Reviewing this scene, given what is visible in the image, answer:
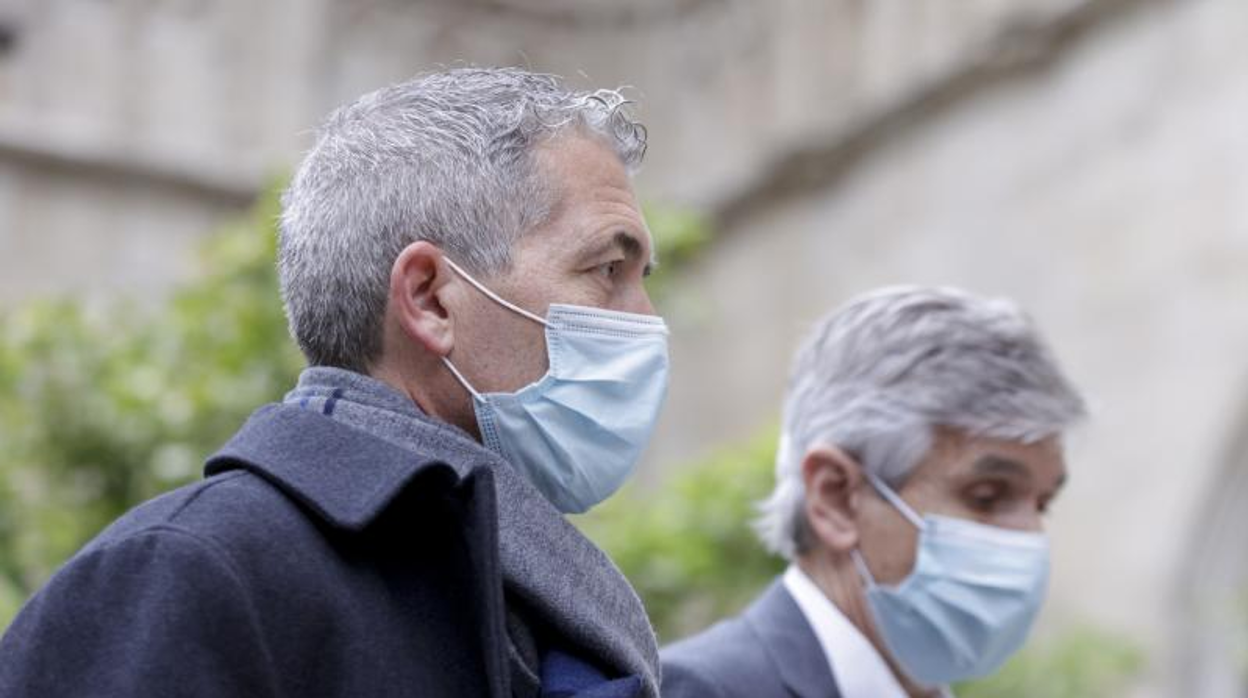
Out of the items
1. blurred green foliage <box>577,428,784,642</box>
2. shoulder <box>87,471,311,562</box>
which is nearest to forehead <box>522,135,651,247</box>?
shoulder <box>87,471,311,562</box>

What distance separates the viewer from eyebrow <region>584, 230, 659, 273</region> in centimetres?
259

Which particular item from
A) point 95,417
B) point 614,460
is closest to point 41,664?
point 614,460

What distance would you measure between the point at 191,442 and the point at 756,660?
4853 millimetres

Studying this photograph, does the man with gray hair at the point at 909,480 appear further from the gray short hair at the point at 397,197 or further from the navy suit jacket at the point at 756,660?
the gray short hair at the point at 397,197

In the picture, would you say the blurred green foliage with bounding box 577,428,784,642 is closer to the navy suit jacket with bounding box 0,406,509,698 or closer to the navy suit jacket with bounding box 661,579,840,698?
the navy suit jacket with bounding box 661,579,840,698

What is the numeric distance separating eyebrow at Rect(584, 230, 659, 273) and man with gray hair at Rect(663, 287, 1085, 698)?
1068mm

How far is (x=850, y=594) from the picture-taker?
11.9 feet

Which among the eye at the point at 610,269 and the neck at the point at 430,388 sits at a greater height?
the eye at the point at 610,269

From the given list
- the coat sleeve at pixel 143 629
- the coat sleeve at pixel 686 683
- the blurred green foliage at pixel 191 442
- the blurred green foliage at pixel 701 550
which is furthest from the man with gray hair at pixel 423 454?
the blurred green foliage at pixel 701 550

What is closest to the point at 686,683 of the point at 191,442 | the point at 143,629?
the point at 143,629

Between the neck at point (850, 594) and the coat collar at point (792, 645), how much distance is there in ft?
0.21

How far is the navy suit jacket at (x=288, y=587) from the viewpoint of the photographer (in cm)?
212

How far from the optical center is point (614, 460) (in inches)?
102

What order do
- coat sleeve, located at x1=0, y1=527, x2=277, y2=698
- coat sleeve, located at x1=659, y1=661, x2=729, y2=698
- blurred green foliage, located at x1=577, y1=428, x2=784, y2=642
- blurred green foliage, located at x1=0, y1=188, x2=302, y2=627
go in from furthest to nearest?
blurred green foliage, located at x1=577, y1=428, x2=784, y2=642 < blurred green foliage, located at x1=0, y1=188, x2=302, y2=627 < coat sleeve, located at x1=659, y1=661, x2=729, y2=698 < coat sleeve, located at x1=0, y1=527, x2=277, y2=698
